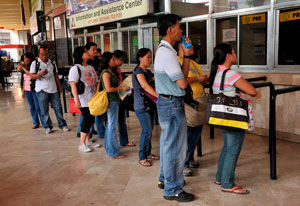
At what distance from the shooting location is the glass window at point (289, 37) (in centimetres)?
453

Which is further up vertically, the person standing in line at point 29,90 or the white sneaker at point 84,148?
the person standing in line at point 29,90

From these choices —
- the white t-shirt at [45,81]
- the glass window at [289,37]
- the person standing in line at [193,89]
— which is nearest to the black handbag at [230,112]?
the person standing in line at [193,89]

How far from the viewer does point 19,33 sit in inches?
1860

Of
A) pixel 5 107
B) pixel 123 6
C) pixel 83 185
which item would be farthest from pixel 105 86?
pixel 5 107

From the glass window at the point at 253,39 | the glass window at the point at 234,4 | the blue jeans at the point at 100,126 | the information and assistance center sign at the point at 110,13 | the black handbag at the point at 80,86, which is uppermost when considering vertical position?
the information and assistance center sign at the point at 110,13

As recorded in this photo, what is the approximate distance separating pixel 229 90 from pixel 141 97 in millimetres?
1270

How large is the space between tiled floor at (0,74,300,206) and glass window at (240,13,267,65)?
54.0 inches

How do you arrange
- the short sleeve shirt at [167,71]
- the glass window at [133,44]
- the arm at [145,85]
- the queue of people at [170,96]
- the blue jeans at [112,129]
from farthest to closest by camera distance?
the glass window at [133,44] → the blue jeans at [112,129] → the arm at [145,85] → the queue of people at [170,96] → the short sleeve shirt at [167,71]

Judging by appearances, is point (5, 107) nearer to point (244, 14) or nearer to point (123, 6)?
point (123, 6)

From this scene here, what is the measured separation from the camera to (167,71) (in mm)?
2494

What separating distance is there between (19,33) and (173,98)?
5043 cm

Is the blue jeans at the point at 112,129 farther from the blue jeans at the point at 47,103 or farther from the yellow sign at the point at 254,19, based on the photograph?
the yellow sign at the point at 254,19

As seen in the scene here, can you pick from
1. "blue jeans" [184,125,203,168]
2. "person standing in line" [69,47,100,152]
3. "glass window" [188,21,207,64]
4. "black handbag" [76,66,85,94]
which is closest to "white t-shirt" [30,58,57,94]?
"person standing in line" [69,47,100,152]

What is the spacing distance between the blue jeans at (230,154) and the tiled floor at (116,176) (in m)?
0.14
